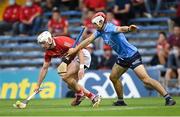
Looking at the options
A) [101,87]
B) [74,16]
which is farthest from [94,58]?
[74,16]

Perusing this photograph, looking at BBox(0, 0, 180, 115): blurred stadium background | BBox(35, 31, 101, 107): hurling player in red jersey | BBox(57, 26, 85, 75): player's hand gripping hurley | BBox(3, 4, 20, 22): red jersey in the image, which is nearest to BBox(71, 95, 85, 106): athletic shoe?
BBox(35, 31, 101, 107): hurling player in red jersey

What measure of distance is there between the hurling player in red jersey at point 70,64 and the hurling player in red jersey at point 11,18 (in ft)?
42.2

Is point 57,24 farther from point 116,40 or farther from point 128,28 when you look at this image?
point 128,28

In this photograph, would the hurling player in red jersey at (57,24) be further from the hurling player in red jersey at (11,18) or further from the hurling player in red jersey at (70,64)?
the hurling player in red jersey at (70,64)

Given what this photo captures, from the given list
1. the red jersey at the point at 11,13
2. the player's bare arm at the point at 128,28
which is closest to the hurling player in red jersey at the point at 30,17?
the red jersey at the point at 11,13

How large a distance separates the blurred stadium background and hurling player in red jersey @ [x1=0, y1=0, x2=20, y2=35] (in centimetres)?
4

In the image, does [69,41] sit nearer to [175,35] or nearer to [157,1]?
[175,35]

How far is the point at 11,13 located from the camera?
1184 inches

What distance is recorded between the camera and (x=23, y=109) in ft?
52.9

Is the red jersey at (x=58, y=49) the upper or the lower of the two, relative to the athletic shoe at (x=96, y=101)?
upper

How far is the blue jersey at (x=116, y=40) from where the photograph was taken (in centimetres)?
1623

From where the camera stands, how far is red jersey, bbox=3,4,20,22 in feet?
98.1

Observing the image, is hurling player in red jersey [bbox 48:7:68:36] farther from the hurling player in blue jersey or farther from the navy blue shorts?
the navy blue shorts

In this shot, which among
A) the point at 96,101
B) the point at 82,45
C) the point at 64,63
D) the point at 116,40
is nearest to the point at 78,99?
the point at 96,101
